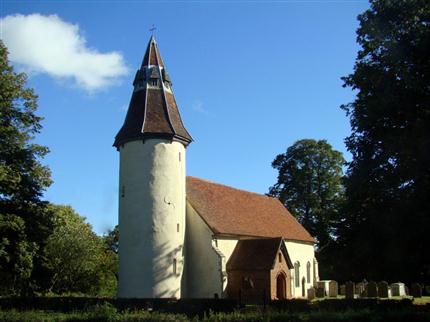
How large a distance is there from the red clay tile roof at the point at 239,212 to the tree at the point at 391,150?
12331 mm

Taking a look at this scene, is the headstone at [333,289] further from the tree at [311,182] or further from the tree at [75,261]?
the tree at [75,261]

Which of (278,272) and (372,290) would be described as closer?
(278,272)

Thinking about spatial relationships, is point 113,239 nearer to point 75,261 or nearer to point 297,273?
point 75,261

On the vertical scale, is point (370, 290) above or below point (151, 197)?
below

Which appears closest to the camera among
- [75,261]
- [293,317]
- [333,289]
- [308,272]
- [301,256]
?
[293,317]

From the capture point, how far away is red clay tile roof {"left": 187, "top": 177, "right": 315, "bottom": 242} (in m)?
37.6

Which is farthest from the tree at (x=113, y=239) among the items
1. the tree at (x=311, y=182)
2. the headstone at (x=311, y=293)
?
the headstone at (x=311, y=293)

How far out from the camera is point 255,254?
36062mm

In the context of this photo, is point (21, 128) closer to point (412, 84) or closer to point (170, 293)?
point (170, 293)

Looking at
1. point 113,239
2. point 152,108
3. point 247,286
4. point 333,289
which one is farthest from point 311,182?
point 113,239

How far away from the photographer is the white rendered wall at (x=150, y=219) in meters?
32.7

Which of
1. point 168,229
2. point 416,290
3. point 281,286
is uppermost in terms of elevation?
point 168,229

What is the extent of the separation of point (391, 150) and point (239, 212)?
19924 millimetres

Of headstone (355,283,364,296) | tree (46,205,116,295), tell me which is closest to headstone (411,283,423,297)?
headstone (355,283,364,296)
